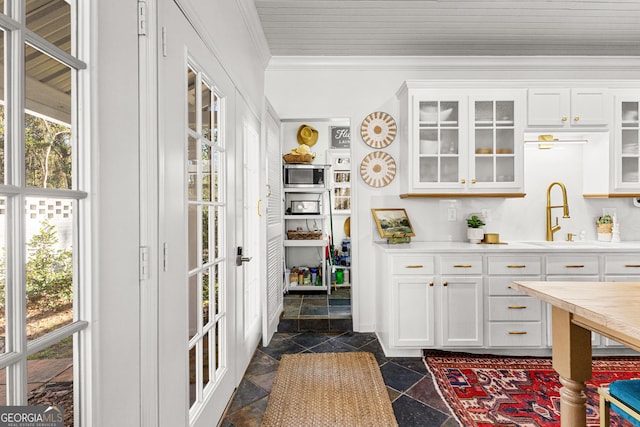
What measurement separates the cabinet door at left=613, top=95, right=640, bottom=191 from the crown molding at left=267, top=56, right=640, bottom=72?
0.56 m

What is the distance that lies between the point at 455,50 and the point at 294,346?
9.94 feet

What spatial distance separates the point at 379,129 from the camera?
134 inches

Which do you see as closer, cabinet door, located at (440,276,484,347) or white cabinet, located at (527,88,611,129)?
cabinet door, located at (440,276,484,347)

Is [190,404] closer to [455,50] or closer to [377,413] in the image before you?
[377,413]

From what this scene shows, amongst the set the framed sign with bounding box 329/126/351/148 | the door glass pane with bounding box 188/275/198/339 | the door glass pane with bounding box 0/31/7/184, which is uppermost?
the framed sign with bounding box 329/126/351/148

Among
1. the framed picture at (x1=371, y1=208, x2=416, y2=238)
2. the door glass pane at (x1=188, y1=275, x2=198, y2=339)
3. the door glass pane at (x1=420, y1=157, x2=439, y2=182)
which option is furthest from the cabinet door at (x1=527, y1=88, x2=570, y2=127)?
the door glass pane at (x1=188, y1=275, x2=198, y2=339)

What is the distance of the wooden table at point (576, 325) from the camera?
1.31 meters

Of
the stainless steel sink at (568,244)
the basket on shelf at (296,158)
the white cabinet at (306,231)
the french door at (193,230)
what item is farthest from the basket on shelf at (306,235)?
the french door at (193,230)

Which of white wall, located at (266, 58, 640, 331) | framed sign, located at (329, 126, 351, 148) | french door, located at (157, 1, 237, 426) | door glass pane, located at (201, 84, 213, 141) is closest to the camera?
french door, located at (157, 1, 237, 426)

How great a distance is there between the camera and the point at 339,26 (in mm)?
2820

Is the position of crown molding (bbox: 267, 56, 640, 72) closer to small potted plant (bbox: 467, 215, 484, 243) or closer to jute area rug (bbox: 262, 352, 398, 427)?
small potted plant (bbox: 467, 215, 484, 243)

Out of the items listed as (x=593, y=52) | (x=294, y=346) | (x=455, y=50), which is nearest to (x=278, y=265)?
(x=294, y=346)

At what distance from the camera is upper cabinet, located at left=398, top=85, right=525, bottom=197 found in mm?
3027

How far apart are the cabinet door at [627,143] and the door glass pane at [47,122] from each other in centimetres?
386
